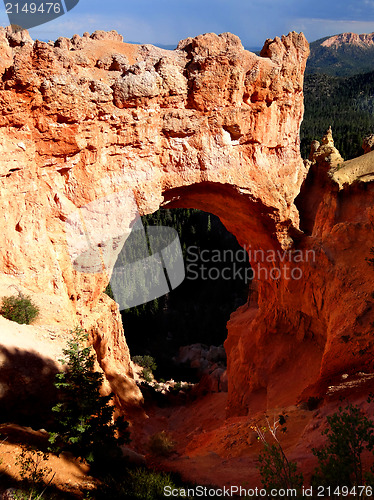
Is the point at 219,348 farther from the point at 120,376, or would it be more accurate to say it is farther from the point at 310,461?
the point at 310,461

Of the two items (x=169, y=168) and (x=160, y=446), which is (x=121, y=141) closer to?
(x=169, y=168)

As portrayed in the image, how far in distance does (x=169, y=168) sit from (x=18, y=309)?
6276 millimetres

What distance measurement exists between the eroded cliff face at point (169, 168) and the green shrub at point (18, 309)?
45 cm

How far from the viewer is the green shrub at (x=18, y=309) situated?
9.23 metres

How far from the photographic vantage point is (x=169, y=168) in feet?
41.2

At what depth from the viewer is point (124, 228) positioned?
39.7 ft

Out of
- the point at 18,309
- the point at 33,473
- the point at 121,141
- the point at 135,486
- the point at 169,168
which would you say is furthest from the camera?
the point at 169,168

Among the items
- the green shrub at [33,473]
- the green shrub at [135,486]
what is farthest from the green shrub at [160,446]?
the green shrub at [33,473]

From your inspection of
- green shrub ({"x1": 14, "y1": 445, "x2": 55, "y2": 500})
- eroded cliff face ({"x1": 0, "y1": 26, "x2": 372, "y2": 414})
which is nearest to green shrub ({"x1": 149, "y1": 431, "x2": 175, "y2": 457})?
eroded cliff face ({"x1": 0, "y1": 26, "x2": 372, "y2": 414})

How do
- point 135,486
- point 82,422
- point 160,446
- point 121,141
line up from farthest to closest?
point 160,446
point 121,141
point 82,422
point 135,486

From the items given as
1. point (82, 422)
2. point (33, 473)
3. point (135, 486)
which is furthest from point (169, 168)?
point (33, 473)

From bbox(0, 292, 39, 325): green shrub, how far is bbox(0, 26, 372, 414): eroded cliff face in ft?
1.49

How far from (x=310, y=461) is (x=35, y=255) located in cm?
810

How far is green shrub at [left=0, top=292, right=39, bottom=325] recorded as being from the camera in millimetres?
9227
